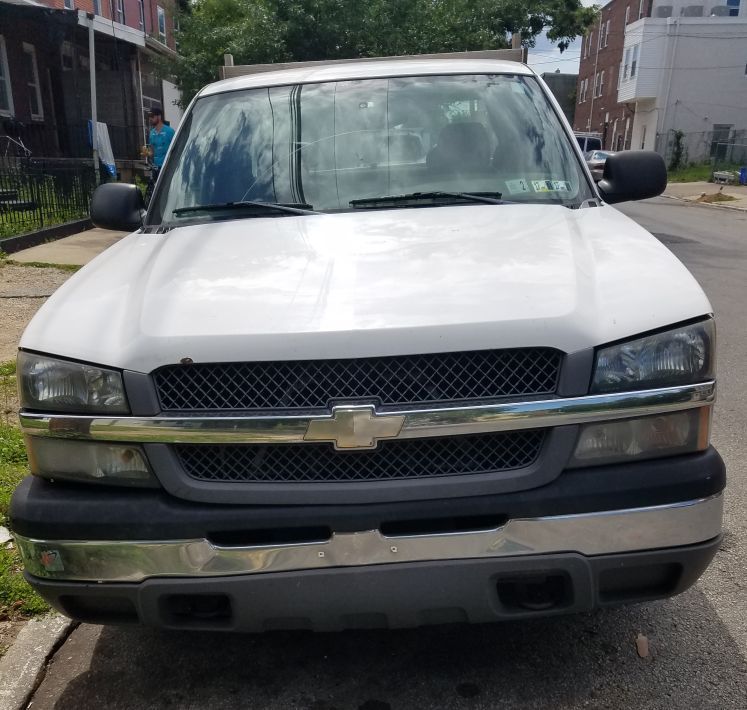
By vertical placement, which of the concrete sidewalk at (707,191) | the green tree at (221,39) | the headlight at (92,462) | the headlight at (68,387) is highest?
the green tree at (221,39)

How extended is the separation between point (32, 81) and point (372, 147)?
62.6 ft

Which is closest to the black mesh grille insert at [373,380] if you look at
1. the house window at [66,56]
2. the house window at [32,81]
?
the house window at [32,81]

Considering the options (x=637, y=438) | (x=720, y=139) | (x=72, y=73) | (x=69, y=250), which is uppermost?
(x=72, y=73)

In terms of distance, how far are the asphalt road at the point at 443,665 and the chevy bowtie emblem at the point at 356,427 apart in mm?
961

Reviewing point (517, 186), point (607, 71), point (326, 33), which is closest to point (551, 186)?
point (517, 186)

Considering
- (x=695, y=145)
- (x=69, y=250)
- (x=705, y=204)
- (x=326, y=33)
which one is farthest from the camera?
(x=695, y=145)

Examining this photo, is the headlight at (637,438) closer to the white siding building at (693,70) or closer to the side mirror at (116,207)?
the side mirror at (116,207)

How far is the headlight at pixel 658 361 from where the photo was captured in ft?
7.23

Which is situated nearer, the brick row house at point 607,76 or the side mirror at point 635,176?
the side mirror at point 635,176

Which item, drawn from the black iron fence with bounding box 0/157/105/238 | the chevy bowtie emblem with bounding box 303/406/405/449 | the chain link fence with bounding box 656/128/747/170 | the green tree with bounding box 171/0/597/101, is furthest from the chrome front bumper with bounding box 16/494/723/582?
the chain link fence with bounding box 656/128/747/170

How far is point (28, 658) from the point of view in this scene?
9.41 feet

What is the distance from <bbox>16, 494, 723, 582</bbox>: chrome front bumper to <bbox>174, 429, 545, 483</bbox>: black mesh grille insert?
0.55ft

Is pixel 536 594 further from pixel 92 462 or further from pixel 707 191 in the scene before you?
pixel 707 191

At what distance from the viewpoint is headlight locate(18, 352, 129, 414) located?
227 cm
